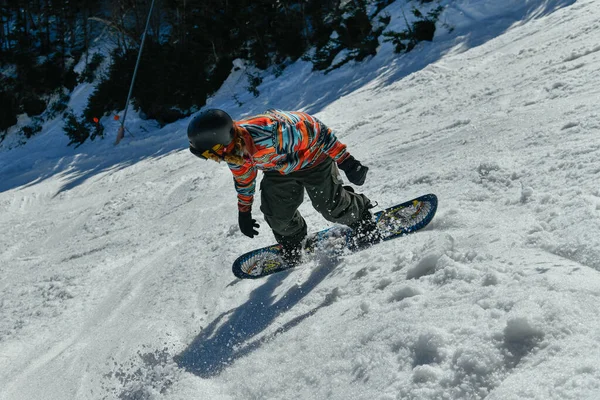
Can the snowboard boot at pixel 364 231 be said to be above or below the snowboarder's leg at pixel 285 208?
below

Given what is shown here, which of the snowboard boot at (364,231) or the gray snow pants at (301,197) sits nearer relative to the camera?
the gray snow pants at (301,197)

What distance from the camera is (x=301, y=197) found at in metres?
3.70

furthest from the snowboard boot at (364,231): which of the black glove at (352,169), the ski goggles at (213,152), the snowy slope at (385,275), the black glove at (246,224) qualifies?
the ski goggles at (213,152)

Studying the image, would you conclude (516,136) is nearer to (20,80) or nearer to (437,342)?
(437,342)

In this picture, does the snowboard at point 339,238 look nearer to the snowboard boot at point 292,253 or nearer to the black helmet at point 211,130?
the snowboard boot at point 292,253

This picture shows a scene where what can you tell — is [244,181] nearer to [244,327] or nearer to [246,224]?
[246,224]

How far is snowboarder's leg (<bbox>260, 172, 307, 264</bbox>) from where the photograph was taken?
3559 millimetres

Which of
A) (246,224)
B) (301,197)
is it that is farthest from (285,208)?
(246,224)

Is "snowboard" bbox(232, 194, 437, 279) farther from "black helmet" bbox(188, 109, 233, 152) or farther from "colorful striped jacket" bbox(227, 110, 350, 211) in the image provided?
"black helmet" bbox(188, 109, 233, 152)

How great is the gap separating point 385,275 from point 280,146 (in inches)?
42.6

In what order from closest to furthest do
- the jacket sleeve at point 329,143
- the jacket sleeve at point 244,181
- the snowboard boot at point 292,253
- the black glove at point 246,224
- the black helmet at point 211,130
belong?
1. the black helmet at point 211,130
2. the jacket sleeve at point 244,181
3. the jacket sleeve at point 329,143
4. the black glove at point 246,224
5. the snowboard boot at point 292,253

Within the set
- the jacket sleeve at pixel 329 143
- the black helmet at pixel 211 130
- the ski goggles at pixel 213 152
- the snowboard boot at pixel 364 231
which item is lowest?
the snowboard boot at pixel 364 231

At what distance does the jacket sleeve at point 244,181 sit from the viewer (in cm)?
322

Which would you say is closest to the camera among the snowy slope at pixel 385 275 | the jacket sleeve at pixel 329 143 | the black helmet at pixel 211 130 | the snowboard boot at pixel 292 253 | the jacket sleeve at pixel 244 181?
the snowy slope at pixel 385 275
